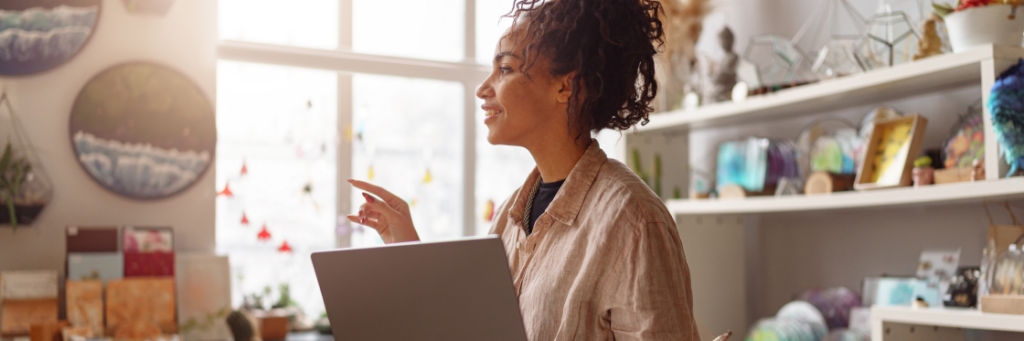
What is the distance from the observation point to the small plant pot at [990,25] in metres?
1.75

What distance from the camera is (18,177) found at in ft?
8.94

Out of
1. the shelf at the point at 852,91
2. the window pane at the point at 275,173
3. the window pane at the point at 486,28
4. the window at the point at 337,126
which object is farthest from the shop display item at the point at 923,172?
the window pane at the point at 275,173

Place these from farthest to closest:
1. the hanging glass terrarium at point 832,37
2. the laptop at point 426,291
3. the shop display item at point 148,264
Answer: the shop display item at point 148,264
the hanging glass terrarium at point 832,37
the laptop at point 426,291

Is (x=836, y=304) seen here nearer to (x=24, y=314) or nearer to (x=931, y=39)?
(x=931, y=39)

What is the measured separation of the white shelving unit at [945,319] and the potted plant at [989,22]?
0.62 metres

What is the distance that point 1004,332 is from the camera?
205cm

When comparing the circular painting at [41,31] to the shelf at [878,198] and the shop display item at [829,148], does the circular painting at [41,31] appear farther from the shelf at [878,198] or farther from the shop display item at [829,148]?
the shop display item at [829,148]

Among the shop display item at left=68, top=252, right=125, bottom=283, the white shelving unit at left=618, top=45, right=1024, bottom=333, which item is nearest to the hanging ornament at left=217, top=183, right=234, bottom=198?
the shop display item at left=68, top=252, right=125, bottom=283

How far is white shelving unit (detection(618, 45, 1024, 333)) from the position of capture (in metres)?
1.73

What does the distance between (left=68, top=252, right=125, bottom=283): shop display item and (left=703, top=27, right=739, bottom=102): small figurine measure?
2189 millimetres

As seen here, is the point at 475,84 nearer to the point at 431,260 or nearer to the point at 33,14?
the point at 33,14

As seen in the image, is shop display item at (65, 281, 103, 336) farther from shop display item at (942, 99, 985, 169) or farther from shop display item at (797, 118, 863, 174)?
shop display item at (942, 99, 985, 169)

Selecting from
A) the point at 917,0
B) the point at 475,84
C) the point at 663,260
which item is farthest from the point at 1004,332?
the point at 475,84

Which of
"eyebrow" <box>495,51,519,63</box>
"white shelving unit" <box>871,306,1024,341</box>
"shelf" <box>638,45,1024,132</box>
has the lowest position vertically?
"white shelving unit" <box>871,306,1024,341</box>
